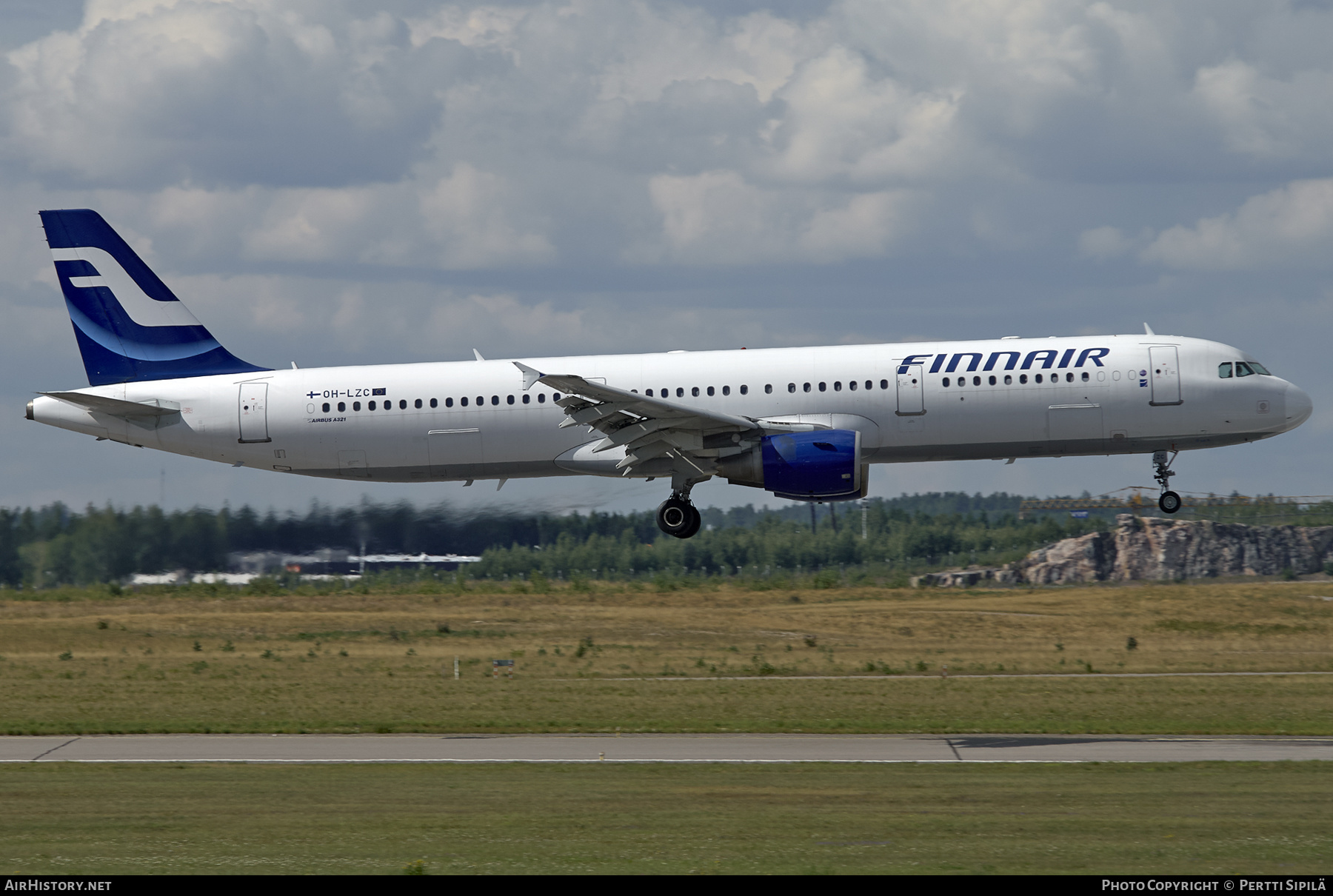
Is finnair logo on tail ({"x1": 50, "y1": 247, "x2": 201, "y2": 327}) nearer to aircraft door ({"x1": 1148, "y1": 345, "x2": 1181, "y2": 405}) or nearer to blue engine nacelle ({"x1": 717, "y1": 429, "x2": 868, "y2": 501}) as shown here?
blue engine nacelle ({"x1": 717, "y1": 429, "x2": 868, "y2": 501})

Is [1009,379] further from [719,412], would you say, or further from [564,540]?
[564,540]

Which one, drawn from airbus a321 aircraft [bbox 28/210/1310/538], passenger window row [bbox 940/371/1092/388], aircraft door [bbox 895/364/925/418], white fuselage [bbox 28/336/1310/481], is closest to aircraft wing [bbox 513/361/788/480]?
airbus a321 aircraft [bbox 28/210/1310/538]

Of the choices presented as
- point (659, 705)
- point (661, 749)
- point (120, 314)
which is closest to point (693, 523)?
point (659, 705)

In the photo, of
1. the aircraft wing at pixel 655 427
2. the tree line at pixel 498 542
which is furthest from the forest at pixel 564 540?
the aircraft wing at pixel 655 427

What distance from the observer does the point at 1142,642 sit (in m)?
42.0

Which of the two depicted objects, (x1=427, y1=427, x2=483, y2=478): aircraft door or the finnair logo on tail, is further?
the finnair logo on tail

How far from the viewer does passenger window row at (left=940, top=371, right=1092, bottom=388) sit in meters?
32.0

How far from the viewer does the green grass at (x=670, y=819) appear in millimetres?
14305

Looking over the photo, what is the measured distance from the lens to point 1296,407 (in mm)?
32750

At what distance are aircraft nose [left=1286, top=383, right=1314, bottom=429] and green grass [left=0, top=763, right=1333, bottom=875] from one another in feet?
46.0

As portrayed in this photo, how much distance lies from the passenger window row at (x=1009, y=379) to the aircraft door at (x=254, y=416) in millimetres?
16173

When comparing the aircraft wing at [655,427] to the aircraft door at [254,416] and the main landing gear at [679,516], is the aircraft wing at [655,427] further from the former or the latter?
the aircraft door at [254,416]
